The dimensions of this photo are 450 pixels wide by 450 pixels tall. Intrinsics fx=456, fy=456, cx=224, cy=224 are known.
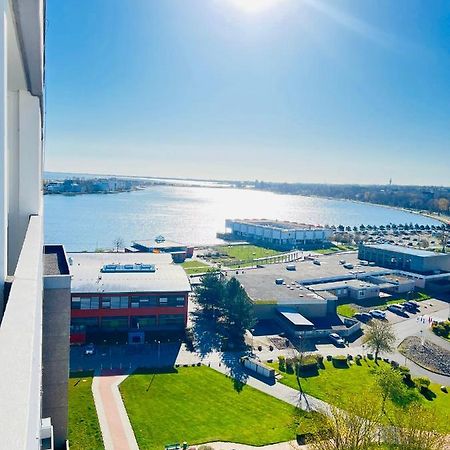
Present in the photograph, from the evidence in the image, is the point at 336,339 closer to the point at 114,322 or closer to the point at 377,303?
the point at 377,303

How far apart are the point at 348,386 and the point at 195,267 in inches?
596

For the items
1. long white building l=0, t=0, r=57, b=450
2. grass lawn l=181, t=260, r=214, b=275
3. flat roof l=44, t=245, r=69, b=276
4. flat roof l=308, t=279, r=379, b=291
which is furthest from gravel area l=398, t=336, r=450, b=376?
long white building l=0, t=0, r=57, b=450

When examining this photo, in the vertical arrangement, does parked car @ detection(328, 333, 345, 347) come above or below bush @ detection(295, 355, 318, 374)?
below

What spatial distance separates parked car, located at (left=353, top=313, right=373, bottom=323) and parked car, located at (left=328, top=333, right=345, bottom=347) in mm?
2876

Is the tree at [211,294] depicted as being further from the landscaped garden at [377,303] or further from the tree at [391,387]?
the tree at [391,387]

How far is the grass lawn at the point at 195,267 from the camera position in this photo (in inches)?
993

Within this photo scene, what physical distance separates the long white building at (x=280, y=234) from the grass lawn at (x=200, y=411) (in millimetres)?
23801

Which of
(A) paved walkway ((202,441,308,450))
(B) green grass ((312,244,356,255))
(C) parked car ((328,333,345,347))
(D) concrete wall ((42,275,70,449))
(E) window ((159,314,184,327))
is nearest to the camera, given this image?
(D) concrete wall ((42,275,70,449))

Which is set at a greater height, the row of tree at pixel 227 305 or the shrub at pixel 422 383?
the row of tree at pixel 227 305

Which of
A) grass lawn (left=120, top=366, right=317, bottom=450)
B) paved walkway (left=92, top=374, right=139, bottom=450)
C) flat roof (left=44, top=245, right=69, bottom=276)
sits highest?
flat roof (left=44, top=245, right=69, bottom=276)

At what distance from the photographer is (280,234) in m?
36.0

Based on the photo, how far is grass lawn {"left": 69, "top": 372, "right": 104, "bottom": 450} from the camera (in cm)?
885

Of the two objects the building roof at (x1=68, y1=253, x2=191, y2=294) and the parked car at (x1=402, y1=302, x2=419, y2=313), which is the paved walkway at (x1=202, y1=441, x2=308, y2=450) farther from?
the parked car at (x1=402, y1=302, x2=419, y2=313)

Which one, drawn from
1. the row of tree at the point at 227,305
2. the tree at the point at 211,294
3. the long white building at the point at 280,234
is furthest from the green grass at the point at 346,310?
the long white building at the point at 280,234
